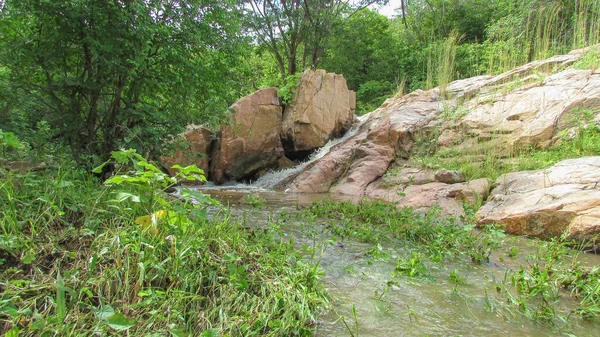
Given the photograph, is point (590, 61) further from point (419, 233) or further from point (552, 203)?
point (419, 233)

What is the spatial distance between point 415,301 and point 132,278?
166cm

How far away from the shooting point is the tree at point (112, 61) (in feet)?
11.0

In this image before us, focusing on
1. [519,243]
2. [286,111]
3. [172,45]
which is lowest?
[519,243]

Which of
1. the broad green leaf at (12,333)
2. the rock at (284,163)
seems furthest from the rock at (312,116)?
the broad green leaf at (12,333)

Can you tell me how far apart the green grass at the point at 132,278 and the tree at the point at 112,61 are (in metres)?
1.37

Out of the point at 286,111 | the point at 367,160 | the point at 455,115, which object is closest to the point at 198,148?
the point at 286,111

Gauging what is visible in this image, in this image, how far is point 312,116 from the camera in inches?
413

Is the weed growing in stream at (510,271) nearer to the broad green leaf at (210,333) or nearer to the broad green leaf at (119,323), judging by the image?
the broad green leaf at (210,333)

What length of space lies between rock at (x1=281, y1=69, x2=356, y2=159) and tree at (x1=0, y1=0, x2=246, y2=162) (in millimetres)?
5802

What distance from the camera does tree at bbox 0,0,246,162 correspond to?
334 cm

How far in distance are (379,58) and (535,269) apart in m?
16.6

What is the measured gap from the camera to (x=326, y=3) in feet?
45.4

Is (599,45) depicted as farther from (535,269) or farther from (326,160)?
(535,269)

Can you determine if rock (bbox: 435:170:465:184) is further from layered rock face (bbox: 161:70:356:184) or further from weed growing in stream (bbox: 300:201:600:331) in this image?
layered rock face (bbox: 161:70:356:184)
